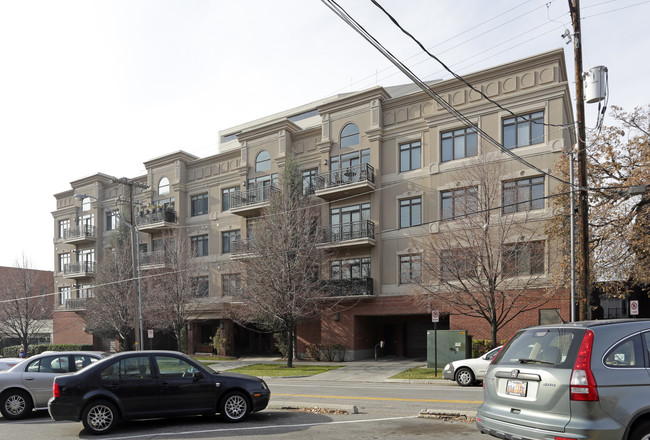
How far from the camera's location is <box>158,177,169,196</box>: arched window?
138 ft

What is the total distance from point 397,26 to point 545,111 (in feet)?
60.5

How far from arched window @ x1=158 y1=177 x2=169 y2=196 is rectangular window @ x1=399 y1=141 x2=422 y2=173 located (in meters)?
20.4

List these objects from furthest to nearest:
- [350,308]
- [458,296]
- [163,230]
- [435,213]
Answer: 1. [163,230]
2. [350,308]
3. [435,213]
4. [458,296]

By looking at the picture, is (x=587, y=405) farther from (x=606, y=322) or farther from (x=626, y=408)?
(x=606, y=322)

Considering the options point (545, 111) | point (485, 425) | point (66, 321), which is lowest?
point (66, 321)

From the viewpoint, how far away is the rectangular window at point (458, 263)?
70.6 feet

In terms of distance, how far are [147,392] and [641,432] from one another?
776 cm

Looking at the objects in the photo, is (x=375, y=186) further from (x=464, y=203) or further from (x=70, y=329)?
(x=70, y=329)

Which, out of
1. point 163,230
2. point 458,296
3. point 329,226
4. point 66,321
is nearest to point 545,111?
point 458,296

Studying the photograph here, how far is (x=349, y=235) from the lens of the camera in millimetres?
31031

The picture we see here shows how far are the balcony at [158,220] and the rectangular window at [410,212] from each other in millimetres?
18774

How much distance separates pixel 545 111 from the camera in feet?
83.7

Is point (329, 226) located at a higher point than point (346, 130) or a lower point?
lower

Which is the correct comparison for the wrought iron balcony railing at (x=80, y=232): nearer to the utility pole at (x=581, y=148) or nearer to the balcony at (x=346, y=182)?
the balcony at (x=346, y=182)
